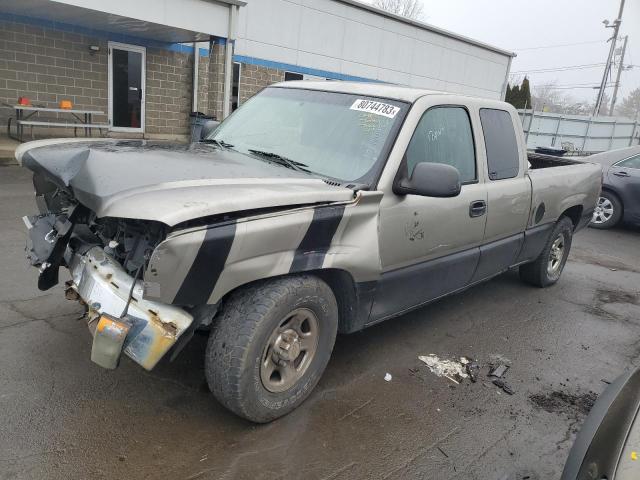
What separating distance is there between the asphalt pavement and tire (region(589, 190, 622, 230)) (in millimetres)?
5639

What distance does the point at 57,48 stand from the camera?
508 inches

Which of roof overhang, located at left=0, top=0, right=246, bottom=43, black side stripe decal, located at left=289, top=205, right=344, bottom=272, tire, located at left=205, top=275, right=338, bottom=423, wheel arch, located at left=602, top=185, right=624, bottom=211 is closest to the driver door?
black side stripe decal, located at left=289, top=205, right=344, bottom=272

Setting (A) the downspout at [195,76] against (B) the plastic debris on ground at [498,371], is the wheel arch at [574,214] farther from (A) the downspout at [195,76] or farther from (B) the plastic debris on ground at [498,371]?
(A) the downspout at [195,76]

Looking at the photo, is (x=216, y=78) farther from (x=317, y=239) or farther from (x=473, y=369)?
(x=317, y=239)

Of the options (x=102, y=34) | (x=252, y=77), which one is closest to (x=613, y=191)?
(x=252, y=77)

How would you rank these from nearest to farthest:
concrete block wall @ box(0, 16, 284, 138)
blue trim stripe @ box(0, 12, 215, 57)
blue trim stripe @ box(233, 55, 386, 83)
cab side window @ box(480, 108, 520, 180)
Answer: cab side window @ box(480, 108, 520, 180), blue trim stripe @ box(0, 12, 215, 57), concrete block wall @ box(0, 16, 284, 138), blue trim stripe @ box(233, 55, 386, 83)

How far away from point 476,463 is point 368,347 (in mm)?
1324

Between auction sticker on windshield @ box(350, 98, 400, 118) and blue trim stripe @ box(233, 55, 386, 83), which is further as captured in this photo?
blue trim stripe @ box(233, 55, 386, 83)

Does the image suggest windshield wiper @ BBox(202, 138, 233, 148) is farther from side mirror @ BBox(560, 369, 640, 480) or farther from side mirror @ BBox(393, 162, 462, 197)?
side mirror @ BBox(560, 369, 640, 480)

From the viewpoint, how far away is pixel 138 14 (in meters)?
10.6

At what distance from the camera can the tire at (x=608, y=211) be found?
9562mm

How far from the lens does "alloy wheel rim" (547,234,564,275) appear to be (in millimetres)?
5740

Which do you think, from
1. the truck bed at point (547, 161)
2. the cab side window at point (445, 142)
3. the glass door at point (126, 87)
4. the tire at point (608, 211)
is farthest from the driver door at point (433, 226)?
the glass door at point (126, 87)

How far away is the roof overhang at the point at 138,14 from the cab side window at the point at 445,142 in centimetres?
869
